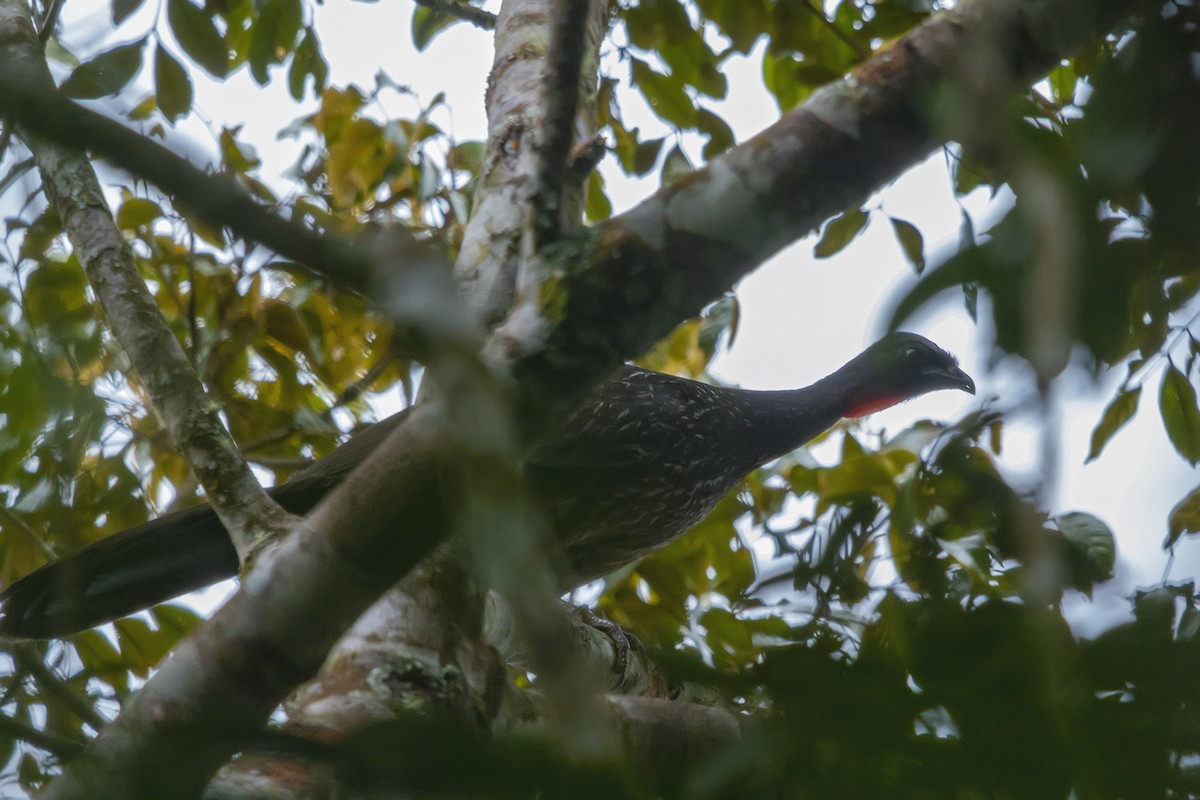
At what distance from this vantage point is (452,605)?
5.76ft

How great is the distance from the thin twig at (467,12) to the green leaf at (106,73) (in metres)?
1.13

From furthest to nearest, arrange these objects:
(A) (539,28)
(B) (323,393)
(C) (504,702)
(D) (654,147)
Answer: (B) (323,393) < (D) (654,147) < (A) (539,28) < (C) (504,702)

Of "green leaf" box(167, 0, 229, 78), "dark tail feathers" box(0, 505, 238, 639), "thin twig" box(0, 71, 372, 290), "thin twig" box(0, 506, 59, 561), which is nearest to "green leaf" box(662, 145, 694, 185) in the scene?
"green leaf" box(167, 0, 229, 78)

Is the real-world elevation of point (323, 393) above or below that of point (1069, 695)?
above

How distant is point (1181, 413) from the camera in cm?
171

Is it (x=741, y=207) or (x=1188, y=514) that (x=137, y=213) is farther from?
(x=1188, y=514)

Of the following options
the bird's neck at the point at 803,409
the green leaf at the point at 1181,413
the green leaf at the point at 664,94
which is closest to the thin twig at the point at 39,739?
the green leaf at the point at 1181,413

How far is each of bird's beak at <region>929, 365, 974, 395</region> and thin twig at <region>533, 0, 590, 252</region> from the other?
2583 mm

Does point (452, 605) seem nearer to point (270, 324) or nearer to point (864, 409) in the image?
point (270, 324)

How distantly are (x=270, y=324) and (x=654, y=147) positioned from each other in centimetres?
123

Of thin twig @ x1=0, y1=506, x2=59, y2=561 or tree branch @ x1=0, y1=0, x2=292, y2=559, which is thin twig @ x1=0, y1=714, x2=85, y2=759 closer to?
tree branch @ x1=0, y1=0, x2=292, y2=559

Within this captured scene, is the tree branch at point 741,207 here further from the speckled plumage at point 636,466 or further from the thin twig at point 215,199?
the speckled plumage at point 636,466

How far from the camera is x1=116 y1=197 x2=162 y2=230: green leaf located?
3.04m

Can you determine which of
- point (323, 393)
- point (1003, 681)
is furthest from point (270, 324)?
point (1003, 681)
